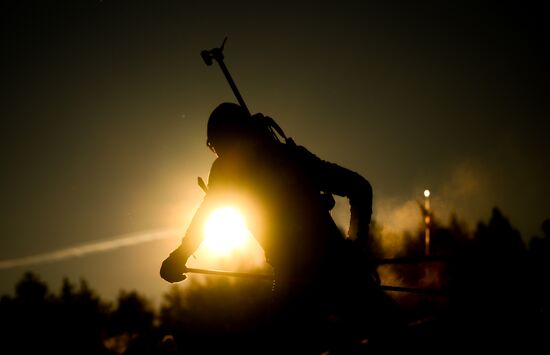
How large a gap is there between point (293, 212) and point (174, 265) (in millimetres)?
1523

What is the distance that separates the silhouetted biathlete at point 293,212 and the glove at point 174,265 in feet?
0.04

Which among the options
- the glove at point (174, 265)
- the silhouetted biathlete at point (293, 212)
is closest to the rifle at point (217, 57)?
the silhouetted biathlete at point (293, 212)

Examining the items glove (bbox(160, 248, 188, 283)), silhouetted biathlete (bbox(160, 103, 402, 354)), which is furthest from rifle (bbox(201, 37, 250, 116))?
glove (bbox(160, 248, 188, 283))

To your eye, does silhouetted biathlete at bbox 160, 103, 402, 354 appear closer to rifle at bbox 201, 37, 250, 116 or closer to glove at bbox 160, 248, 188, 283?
glove at bbox 160, 248, 188, 283

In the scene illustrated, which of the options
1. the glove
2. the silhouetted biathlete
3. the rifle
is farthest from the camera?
the rifle

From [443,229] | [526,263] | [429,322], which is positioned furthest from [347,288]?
[443,229]

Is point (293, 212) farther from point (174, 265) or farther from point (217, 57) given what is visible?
point (217, 57)

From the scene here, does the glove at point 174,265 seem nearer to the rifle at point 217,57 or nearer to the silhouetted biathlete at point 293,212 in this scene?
the silhouetted biathlete at point 293,212

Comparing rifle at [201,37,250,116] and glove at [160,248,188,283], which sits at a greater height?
rifle at [201,37,250,116]

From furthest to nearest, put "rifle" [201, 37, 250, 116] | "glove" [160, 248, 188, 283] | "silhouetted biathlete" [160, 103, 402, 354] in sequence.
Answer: "rifle" [201, 37, 250, 116] < "glove" [160, 248, 188, 283] < "silhouetted biathlete" [160, 103, 402, 354]

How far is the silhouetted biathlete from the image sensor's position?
11.0 feet

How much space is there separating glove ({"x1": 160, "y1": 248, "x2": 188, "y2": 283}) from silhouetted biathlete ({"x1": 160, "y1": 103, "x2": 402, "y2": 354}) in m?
0.01

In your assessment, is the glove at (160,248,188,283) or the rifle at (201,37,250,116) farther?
the rifle at (201,37,250,116)

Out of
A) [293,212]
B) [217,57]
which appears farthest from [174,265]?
[217,57]
